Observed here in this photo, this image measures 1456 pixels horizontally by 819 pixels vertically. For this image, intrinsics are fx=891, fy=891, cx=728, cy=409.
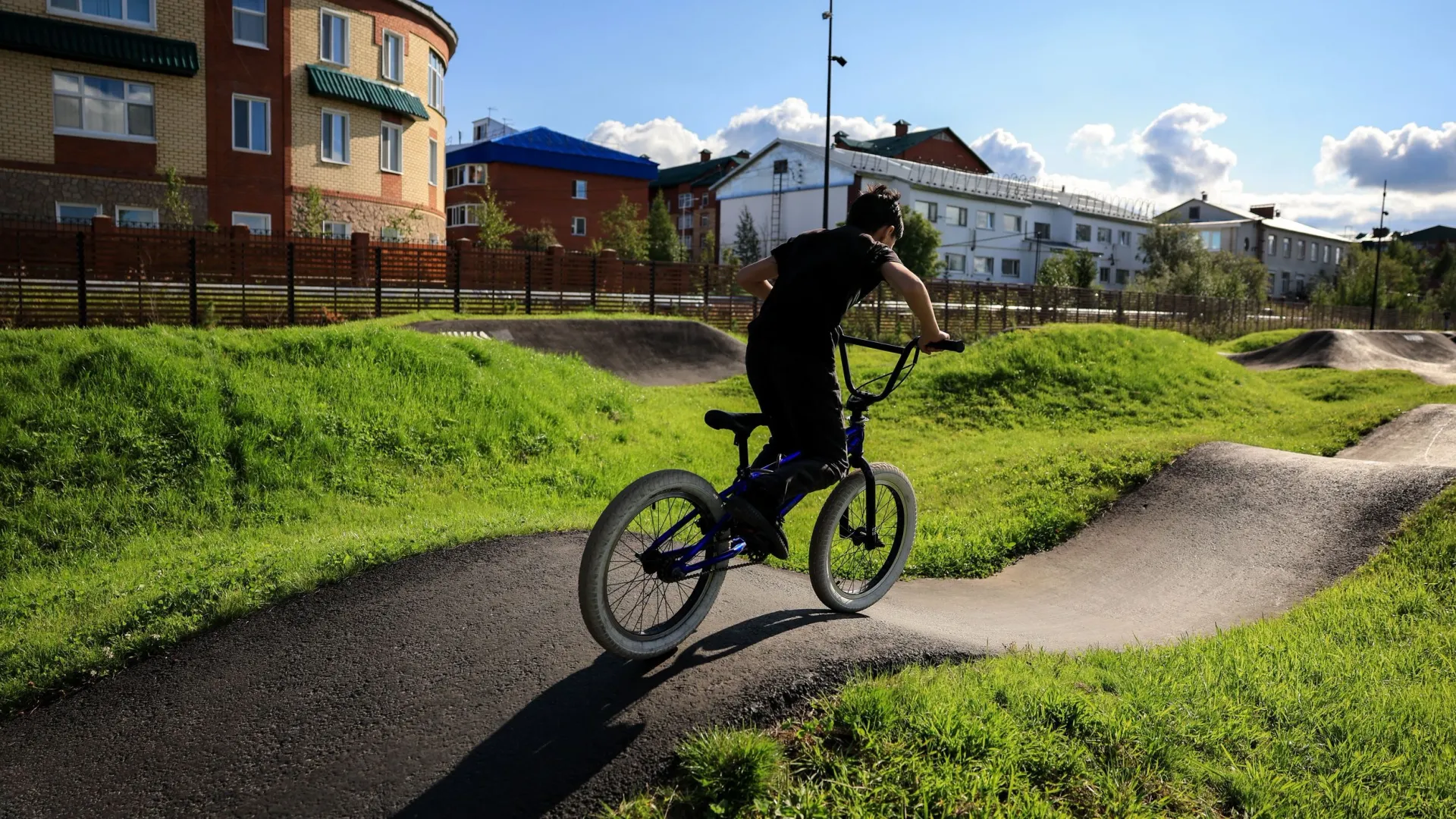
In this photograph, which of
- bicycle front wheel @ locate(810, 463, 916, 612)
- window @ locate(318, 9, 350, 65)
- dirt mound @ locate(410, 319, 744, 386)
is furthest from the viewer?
window @ locate(318, 9, 350, 65)

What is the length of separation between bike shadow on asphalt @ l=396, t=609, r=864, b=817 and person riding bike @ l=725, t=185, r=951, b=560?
2.50 ft

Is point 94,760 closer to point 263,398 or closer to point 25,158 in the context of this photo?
point 263,398

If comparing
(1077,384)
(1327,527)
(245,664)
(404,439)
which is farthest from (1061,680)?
(1077,384)

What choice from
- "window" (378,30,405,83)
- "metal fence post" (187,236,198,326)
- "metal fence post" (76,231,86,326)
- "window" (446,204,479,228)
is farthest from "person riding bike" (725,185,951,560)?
"window" (446,204,479,228)

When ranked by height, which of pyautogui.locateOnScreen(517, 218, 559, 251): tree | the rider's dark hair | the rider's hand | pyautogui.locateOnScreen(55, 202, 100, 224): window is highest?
pyautogui.locateOnScreen(517, 218, 559, 251): tree

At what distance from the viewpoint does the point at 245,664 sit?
4617mm

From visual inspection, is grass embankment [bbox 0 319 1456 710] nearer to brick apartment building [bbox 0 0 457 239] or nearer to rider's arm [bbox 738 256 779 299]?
rider's arm [bbox 738 256 779 299]

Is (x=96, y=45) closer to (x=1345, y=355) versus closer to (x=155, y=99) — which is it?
(x=155, y=99)

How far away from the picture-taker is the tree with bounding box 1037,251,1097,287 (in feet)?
182

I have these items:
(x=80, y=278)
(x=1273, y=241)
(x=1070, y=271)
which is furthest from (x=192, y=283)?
(x=1273, y=241)

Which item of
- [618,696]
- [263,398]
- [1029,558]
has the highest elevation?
[263,398]

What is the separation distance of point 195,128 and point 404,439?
23.4 m

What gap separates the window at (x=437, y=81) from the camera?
3547 centimetres

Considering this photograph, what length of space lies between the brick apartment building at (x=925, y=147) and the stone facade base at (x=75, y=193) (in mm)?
48761
